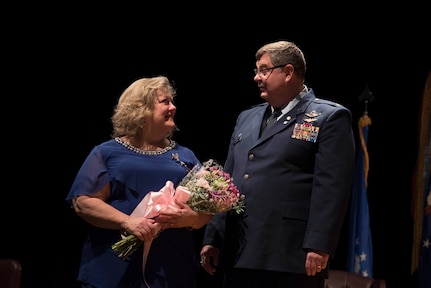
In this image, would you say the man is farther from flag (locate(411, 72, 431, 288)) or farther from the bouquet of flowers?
flag (locate(411, 72, 431, 288))

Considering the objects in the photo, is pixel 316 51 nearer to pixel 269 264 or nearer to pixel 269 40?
pixel 269 40

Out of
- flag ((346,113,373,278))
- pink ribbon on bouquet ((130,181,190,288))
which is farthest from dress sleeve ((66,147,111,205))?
flag ((346,113,373,278))

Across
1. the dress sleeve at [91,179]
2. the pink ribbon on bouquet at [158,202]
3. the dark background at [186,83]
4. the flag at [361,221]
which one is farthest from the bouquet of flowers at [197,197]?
the flag at [361,221]

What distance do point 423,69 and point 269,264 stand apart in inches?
121

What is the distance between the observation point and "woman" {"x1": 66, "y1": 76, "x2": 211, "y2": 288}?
126 inches

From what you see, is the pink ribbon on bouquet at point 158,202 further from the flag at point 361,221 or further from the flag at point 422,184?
the flag at point 422,184

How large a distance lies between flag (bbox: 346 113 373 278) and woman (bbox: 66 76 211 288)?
2.15 metres

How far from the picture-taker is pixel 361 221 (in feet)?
17.5

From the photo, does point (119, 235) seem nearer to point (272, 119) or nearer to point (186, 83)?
point (272, 119)

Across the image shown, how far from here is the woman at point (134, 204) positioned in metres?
3.20

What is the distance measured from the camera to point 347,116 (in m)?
3.12

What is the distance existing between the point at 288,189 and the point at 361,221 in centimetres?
242

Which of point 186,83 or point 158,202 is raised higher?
point 186,83

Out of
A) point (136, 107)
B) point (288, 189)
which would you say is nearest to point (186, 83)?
point (136, 107)
